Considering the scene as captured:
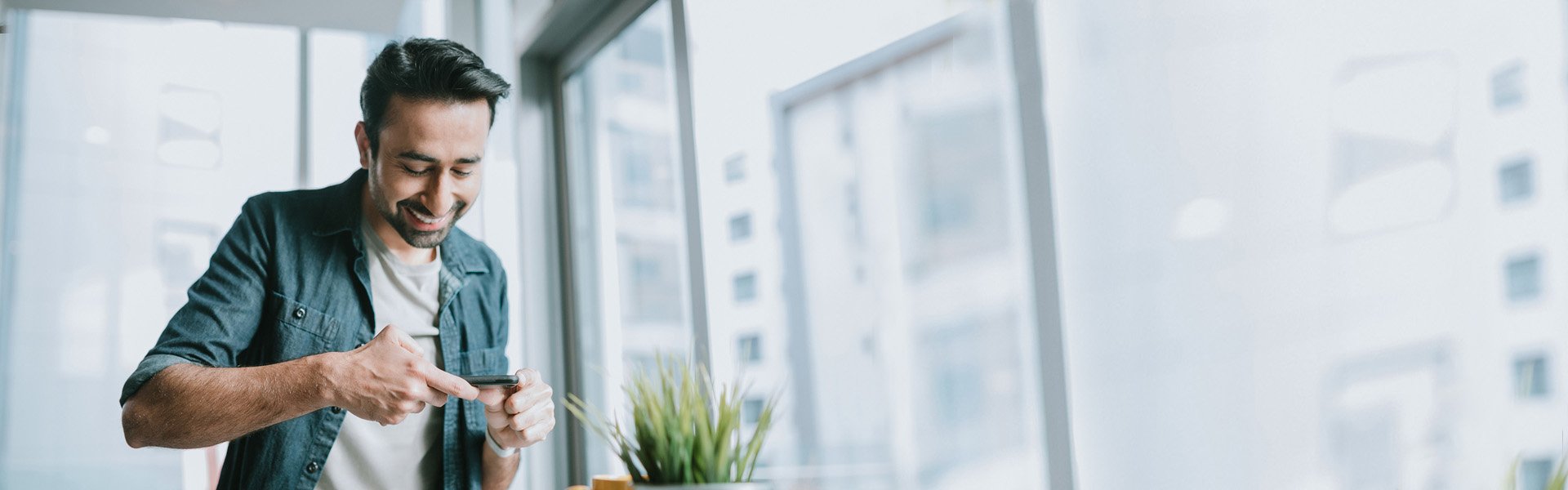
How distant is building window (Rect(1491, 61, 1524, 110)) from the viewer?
109 cm

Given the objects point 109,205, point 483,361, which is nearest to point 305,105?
point 109,205

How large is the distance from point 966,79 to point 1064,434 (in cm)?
128

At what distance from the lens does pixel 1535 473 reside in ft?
3.56

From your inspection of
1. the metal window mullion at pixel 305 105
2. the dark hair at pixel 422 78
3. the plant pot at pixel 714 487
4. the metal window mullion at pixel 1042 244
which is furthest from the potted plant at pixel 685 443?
the metal window mullion at pixel 305 105

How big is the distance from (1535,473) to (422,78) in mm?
1552

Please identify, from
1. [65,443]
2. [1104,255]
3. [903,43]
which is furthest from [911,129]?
[65,443]

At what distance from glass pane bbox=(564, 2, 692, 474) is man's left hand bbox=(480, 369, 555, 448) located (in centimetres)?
101

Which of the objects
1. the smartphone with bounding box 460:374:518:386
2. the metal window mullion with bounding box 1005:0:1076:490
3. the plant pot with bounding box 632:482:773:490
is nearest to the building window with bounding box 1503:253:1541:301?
the metal window mullion with bounding box 1005:0:1076:490

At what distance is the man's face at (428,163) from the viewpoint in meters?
1.74

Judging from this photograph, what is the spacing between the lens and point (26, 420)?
3016mm

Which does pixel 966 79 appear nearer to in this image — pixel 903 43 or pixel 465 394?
pixel 903 43

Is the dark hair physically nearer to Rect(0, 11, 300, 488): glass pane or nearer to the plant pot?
the plant pot

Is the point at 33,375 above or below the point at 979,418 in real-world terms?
above

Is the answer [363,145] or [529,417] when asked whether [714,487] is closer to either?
[529,417]
